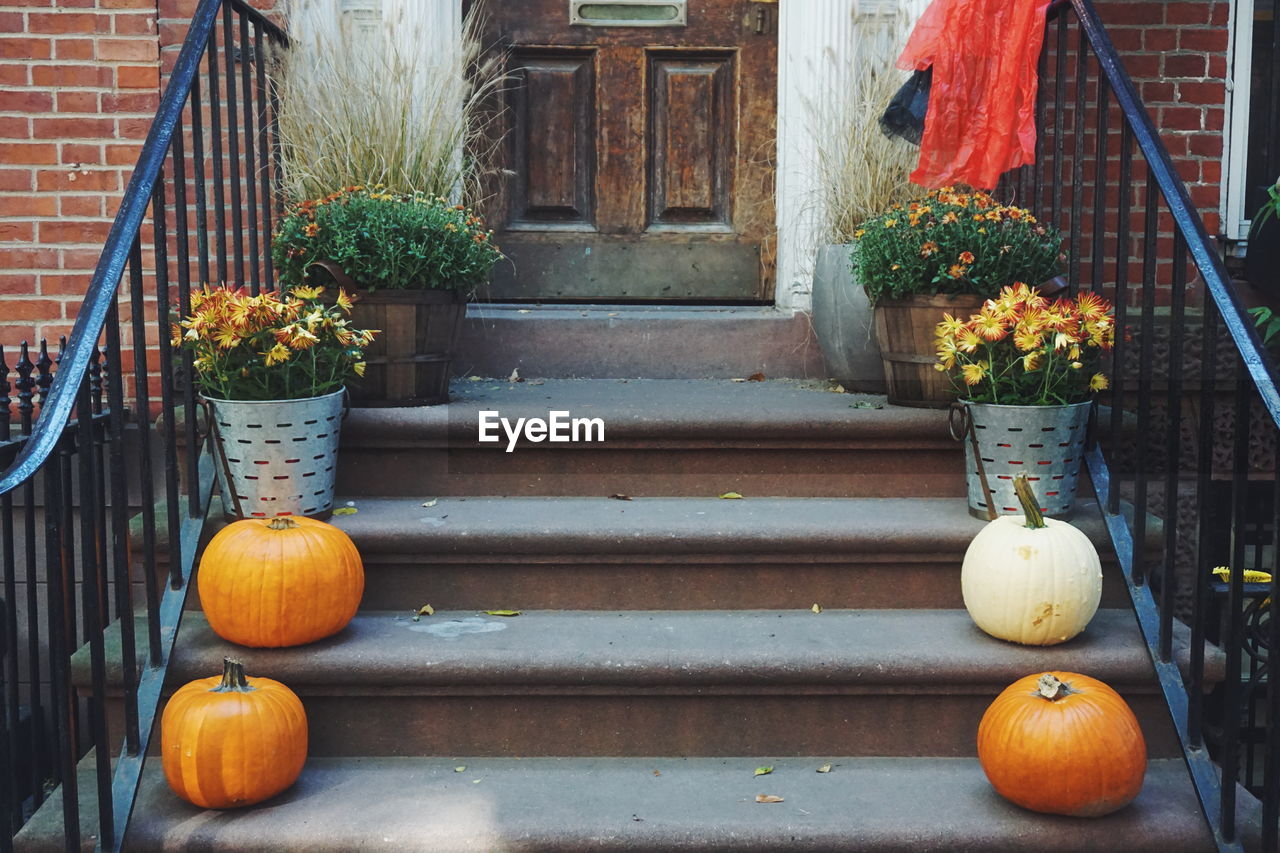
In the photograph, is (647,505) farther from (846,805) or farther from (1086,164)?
(1086,164)

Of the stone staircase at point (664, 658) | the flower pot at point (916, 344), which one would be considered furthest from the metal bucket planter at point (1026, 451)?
the flower pot at point (916, 344)

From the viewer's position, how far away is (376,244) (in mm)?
2916

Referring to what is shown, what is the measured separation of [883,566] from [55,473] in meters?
1.74

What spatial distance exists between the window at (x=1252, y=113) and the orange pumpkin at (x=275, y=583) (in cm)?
316

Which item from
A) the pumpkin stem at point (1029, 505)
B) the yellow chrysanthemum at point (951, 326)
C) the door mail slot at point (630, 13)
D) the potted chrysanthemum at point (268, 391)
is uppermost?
the door mail slot at point (630, 13)

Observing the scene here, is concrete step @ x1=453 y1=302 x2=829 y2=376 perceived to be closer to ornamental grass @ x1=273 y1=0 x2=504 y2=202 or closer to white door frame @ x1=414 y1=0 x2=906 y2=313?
white door frame @ x1=414 y1=0 x2=906 y2=313

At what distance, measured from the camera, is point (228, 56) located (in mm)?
2852

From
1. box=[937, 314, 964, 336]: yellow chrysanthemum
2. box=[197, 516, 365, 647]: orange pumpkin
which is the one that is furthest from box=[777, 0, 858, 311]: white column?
box=[197, 516, 365, 647]: orange pumpkin

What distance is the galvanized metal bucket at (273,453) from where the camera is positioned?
252 centimetres

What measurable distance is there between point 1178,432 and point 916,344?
33.2 inches

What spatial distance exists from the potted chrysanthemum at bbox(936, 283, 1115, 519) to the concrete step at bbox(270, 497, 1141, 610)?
0.13m

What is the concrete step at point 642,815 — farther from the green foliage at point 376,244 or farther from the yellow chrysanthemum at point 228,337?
the green foliage at point 376,244

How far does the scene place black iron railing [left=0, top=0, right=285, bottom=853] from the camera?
2.00m

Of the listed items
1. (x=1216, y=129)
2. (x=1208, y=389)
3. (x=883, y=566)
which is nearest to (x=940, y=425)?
(x=883, y=566)
